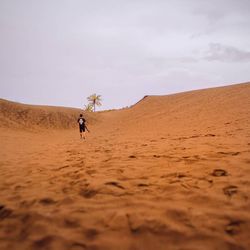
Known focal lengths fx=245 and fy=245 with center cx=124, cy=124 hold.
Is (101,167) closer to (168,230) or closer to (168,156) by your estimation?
(168,156)

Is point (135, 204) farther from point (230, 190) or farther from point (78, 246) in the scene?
point (230, 190)

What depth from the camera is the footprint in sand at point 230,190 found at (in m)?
3.05

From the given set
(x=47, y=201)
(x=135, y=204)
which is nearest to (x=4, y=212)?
(x=47, y=201)

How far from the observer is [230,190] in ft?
10.3

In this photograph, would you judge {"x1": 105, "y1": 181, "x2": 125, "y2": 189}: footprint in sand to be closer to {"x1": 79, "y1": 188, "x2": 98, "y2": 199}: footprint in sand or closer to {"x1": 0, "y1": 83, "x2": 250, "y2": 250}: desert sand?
{"x1": 0, "y1": 83, "x2": 250, "y2": 250}: desert sand

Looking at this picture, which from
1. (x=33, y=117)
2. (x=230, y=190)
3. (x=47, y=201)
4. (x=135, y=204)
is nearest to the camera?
(x=135, y=204)

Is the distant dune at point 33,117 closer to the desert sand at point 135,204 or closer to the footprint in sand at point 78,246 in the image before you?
the desert sand at point 135,204

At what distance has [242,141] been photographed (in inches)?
231

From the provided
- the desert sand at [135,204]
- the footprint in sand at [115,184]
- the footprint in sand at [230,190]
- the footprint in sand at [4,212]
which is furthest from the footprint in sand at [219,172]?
the footprint in sand at [4,212]

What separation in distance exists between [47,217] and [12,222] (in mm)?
436

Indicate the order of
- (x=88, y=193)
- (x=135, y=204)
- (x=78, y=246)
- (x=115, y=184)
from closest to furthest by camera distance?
1. (x=78, y=246)
2. (x=135, y=204)
3. (x=88, y=193)
4. (x=115, y=184)

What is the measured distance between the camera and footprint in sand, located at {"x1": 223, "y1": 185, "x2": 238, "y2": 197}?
10.0 ft

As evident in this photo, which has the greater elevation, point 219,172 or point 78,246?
point 219,172

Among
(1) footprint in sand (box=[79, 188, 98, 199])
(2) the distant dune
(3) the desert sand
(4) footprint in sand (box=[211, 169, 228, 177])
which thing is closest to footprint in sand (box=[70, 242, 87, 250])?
(3) the desert sand
